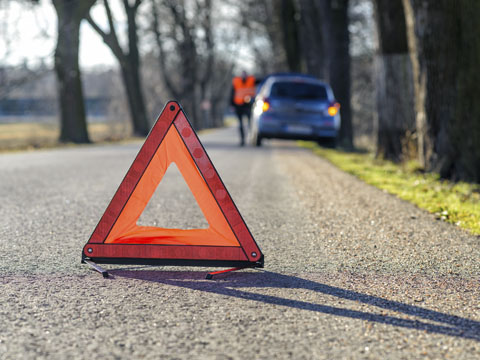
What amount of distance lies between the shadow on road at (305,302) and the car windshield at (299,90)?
12145mm

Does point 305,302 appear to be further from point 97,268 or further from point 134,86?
point 134,86

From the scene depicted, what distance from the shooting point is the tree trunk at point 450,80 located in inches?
345

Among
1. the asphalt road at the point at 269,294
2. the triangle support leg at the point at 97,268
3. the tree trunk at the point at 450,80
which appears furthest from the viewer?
the tree trunk at the point at 450,80

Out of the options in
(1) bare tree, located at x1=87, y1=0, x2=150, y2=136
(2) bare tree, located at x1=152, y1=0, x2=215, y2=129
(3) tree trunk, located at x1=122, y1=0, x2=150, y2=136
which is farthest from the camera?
(2) bare tree, located at x1=152, y1=0, x2=215, y2=129

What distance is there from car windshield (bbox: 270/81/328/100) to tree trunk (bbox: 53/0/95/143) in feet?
A: 34.8

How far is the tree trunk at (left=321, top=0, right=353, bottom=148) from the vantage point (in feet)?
64.3

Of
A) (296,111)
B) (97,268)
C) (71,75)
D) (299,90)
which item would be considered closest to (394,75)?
(296,111)

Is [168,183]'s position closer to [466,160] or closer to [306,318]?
[466,160]

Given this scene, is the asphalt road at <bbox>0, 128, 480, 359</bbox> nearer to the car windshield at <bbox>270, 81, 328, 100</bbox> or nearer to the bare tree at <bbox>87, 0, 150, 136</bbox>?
the car windshield at <bbox>270, 81, 328, 100</bbox>

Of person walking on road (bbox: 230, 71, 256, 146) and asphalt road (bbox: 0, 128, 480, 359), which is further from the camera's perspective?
person walking on road (bbox: 230, 71, 256, 146)

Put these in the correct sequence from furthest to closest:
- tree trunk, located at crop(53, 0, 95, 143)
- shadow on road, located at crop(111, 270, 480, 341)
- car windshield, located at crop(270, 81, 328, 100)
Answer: tree trunk, located at crop(53, 0, 95, 143) < car windshield, located at crop(270, 81, 328, 100) < shadow on road, located at crop(111, 270, 480, 341)

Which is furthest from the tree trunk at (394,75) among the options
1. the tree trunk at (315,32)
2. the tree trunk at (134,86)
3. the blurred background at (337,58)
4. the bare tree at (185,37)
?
the bare tree at (185,37)

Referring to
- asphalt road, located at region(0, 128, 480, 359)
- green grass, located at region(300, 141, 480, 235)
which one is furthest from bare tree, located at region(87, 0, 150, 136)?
asphalt road, located at region(0, 128, 480, 359)

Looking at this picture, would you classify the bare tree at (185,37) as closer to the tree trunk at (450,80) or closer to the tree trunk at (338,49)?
the tree trunk at (338,49)
